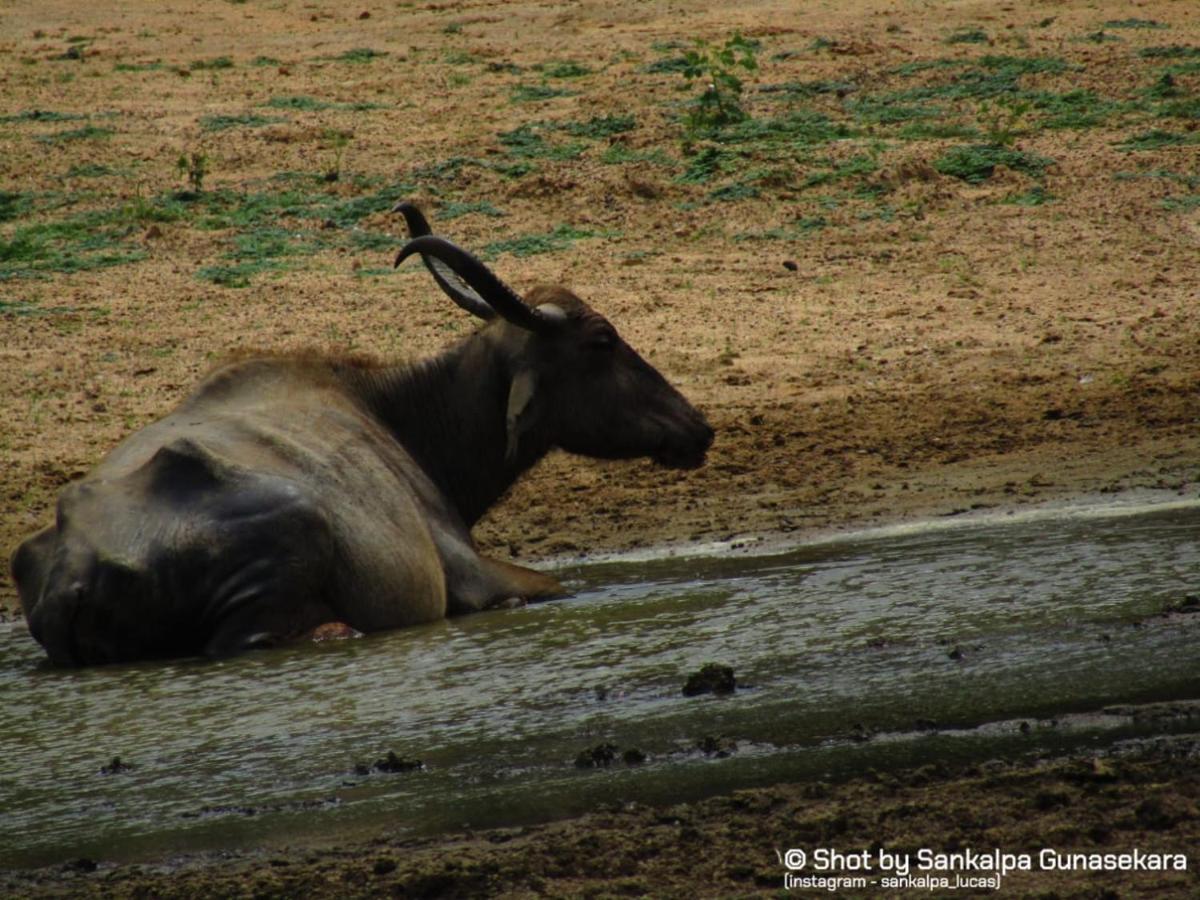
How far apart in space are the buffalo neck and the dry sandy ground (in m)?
0.72

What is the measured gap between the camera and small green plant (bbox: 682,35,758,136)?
16.8m

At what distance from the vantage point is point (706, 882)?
488 centimetres

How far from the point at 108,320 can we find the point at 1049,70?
28.9 ft

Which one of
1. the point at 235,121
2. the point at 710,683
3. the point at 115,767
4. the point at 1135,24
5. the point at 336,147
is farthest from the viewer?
the point at 1135,24

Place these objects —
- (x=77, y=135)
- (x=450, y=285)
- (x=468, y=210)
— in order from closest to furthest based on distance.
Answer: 1. (x=450, y=285)
2. (x=468, y=210)
3. (x=77, y=135)

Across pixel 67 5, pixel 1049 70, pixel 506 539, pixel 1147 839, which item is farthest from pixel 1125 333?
pixel 67 5

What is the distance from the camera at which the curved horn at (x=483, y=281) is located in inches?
367

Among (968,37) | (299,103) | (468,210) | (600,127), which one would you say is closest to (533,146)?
(600,127)

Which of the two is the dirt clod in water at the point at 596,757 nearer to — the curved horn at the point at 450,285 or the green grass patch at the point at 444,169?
the curved horn at the point at 450,285

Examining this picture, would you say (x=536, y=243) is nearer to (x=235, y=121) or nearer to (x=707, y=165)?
(x=707, y=165)

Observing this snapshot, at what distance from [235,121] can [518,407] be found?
9320 millimetres

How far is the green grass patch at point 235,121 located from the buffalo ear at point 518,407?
8.92 meters

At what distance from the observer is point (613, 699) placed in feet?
22.2

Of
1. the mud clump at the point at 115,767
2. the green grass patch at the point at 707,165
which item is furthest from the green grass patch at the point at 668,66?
the mud clump at the point at 115,767
